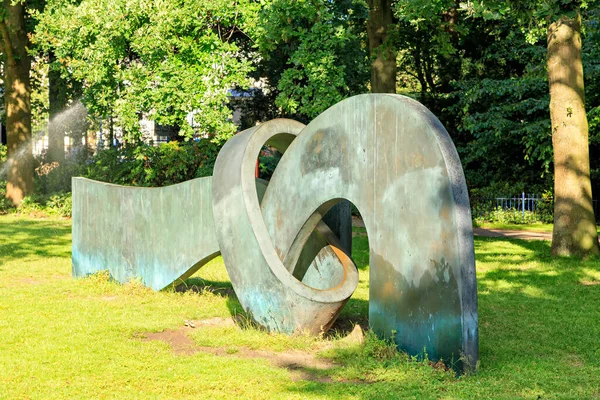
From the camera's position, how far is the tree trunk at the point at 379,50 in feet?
63.5

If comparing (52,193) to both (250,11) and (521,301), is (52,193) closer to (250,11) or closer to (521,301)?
(250,11)

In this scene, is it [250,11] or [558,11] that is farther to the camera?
[250,11]

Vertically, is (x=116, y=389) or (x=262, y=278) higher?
(x=262, y=278)

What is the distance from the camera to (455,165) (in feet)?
25.0

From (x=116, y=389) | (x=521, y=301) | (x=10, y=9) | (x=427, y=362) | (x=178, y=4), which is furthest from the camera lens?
(x=10, y=9)

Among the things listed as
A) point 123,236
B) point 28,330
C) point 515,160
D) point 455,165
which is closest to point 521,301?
point 455,165

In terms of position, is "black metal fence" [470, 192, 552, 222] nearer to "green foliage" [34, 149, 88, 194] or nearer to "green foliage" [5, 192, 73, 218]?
"green foliage" [5, 192, 73, 218]

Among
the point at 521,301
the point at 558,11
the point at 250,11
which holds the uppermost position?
the point at 250,11

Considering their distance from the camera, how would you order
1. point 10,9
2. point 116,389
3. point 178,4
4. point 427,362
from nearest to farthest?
point 116,389, point 427,362, point 178,4, point 10,9

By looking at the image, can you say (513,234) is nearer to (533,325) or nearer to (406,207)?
(533,325)

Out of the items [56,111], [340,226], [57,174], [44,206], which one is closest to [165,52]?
[44,206]

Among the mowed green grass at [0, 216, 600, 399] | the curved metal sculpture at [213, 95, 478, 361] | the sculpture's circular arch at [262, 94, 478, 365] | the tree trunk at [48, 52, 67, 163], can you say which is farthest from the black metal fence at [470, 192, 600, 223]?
the sculpture's circular arch at [262, 94, 478, 365]

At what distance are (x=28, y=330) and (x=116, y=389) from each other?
2841mm

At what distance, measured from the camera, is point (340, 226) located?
34.6 feet
